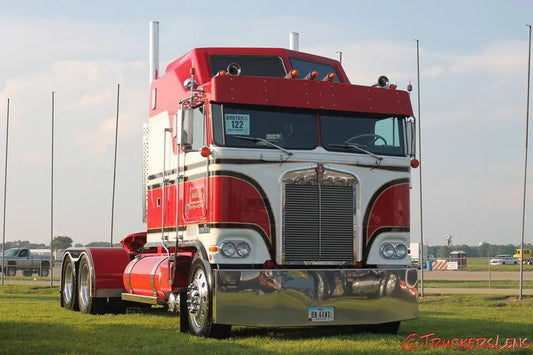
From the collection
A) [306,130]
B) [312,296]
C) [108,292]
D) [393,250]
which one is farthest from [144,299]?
[393,250]

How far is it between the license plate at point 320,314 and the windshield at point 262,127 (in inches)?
93.7

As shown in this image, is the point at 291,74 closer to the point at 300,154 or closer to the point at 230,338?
the point at 300,154

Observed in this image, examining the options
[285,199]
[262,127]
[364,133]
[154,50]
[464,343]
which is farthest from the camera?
[154,50]

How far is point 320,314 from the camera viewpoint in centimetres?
1231

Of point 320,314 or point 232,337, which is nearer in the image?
point 320,314

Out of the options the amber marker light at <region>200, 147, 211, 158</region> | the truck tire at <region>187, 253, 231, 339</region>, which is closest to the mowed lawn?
the truck tire at <region>187, 253, 231, 339</region>

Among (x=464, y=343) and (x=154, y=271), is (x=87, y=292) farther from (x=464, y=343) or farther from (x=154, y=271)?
(x=464, y=343)

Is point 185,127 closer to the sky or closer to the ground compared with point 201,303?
closer to the sky

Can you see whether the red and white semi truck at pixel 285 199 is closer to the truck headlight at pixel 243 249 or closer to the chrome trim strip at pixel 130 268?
the truck headlight at pixel 243 249

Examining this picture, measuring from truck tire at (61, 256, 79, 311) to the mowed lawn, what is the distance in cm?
46

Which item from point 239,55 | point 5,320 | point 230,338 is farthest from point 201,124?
point 5,320

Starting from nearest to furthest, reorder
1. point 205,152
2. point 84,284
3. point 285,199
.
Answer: point 205,152 < point 285,199 < point 84,284

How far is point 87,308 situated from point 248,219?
243 inches

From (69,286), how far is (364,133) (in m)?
8.61
